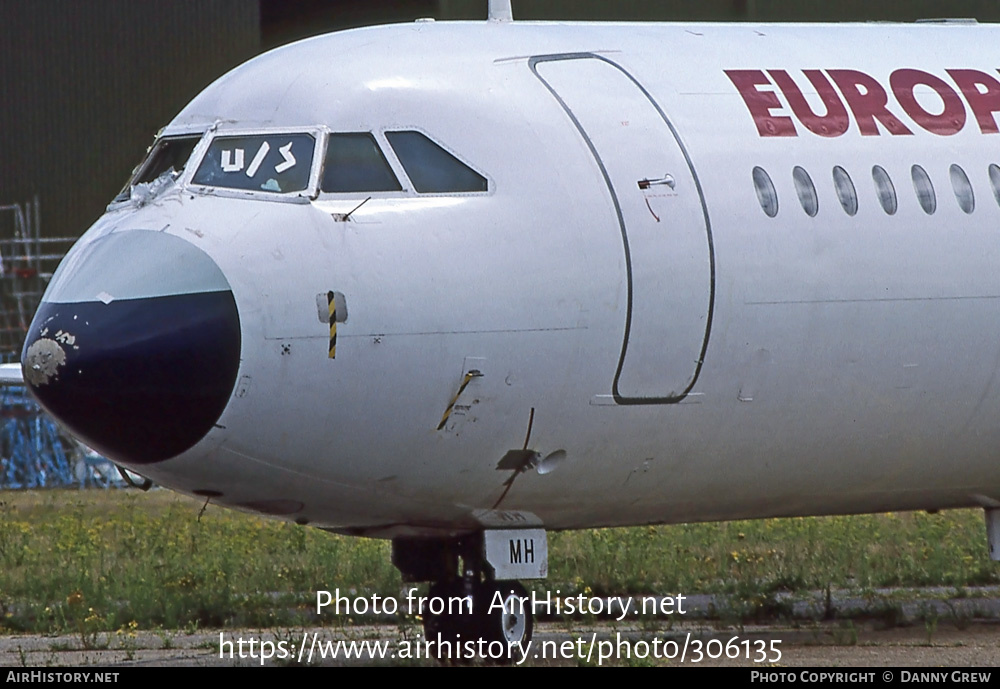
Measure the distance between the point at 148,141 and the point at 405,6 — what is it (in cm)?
645

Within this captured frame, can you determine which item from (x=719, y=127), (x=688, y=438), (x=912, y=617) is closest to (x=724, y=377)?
(x=688, y=438)

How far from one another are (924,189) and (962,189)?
0.35 m

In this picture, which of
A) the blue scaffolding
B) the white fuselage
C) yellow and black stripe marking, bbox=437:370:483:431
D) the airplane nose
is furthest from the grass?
the blue scaffolding

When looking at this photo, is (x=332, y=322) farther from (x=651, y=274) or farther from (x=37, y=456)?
(x=37, y=456)

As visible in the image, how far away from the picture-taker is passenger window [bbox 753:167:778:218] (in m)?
12.6

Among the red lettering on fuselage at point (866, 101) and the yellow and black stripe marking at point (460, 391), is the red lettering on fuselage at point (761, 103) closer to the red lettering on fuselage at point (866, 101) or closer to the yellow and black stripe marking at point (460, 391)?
the red lettering on fuselage at point (866, 101)

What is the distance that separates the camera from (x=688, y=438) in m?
12.4

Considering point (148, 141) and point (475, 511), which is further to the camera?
point (148, 141)

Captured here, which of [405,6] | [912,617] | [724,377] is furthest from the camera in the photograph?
[405,6]

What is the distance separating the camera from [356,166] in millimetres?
11719

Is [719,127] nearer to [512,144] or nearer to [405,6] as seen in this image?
[512,144]

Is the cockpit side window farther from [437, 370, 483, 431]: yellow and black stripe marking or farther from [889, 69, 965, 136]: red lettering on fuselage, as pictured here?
[889, 69, 965, 136]: red lettering on fuselage

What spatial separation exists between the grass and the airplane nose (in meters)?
4.39

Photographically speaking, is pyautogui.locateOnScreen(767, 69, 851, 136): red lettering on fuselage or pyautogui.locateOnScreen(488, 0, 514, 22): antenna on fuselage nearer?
pyautogui.locateOnScreen(767, 69, 851, 136): red lettering on fuselage
